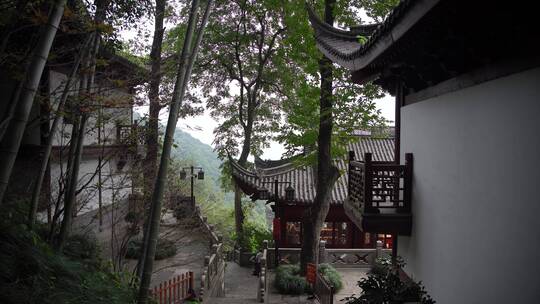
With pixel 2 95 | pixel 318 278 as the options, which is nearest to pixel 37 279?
pixel 318 278

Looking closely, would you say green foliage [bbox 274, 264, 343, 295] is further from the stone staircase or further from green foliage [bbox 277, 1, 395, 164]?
green foliage [bbox 277, 1, 395, 164]

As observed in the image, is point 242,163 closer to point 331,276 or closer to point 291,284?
point 291,284

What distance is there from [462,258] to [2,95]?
11314 millimetres

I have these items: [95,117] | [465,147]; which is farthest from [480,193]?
[95,117]

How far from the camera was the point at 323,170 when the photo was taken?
1090 cm

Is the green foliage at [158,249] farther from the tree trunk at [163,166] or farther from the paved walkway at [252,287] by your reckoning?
the tree trunk at [163,166]

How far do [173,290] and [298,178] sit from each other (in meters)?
9.06

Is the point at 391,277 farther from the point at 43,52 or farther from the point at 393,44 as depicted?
the point at 43,52

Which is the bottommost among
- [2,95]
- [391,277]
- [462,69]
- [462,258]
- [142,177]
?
[391,277]

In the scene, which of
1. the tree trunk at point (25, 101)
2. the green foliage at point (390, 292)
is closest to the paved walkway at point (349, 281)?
the green foliage at point (390, 292)

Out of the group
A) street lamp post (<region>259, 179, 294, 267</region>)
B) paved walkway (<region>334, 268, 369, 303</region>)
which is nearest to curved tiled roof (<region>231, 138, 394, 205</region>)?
street lamp post (<region>259, 179, 294, 267</region>)

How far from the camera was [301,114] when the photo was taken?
33.8 ft

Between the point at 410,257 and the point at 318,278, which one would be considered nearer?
the point at 410,257

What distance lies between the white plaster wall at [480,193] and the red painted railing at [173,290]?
5.22m
